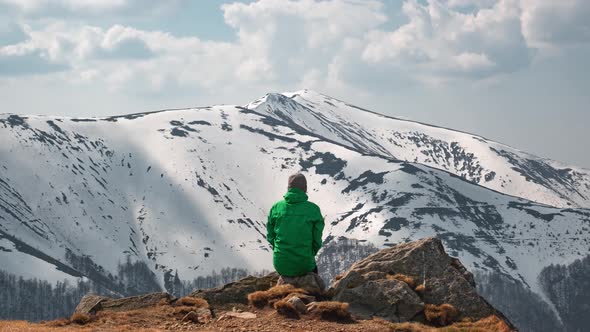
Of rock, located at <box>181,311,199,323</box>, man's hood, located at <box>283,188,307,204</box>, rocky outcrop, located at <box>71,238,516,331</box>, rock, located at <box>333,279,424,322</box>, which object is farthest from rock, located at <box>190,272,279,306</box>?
man's hood, located at <box>283,188,307,204</box>

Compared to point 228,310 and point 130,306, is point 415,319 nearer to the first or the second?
point 228,310

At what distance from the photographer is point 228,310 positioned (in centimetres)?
2519

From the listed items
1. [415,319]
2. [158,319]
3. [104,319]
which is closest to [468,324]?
[415,319]

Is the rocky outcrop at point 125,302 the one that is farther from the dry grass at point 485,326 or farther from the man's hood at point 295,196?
the dry grass at point 485,326

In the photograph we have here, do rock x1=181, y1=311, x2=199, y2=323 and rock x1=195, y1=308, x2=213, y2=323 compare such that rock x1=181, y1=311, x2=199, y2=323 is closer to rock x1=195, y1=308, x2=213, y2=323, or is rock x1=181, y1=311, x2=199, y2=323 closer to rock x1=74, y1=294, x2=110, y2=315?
rock x1=195, y1=308, x2=213, y2=323

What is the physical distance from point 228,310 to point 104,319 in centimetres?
445

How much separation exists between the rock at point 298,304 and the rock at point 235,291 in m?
4.03

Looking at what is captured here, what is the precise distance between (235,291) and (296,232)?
399 cm

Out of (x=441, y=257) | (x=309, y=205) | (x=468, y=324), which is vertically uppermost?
(x=309, y=205)

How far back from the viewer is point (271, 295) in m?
24.0

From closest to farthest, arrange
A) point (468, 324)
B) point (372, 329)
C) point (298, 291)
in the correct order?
point (372, 329)
point (468, 324)
point (298, 291)

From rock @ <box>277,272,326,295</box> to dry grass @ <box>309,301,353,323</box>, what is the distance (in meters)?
2.30

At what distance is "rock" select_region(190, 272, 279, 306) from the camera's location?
26.3 meters

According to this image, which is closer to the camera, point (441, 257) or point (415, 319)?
point (415, 319)
